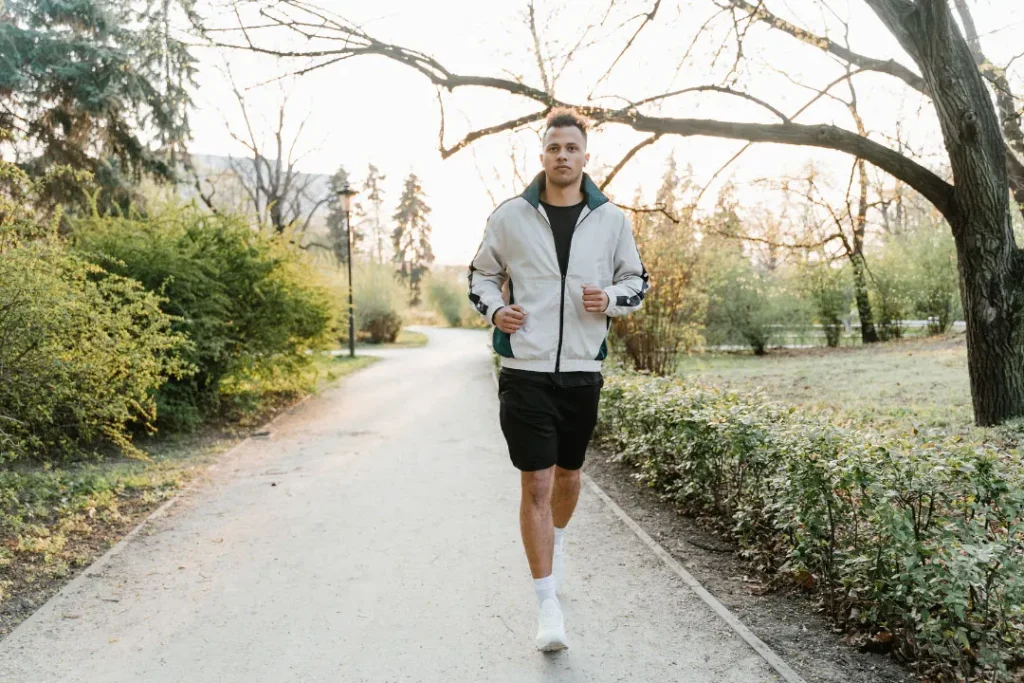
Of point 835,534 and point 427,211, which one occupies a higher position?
point 427,211

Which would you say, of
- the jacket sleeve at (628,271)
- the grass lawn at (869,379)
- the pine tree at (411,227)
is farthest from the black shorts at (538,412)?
the pine tree at (411,227)

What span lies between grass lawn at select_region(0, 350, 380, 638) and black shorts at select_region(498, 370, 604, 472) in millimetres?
2605

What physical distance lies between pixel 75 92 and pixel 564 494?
13.0 metres

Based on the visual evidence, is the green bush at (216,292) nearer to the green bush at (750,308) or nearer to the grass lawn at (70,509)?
the grass lawn at (70,509)

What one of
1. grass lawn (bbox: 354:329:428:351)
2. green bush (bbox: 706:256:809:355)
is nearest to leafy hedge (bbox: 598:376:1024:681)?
green bush (bbox: 706:256:809:355)

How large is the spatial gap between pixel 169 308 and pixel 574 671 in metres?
7.42

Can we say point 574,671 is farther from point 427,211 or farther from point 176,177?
point 427,211

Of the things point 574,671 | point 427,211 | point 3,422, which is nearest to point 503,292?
point 574,671

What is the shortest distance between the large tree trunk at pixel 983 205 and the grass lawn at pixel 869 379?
668mm

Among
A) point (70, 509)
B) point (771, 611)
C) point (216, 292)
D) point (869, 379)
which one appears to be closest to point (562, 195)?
point (771, 611)

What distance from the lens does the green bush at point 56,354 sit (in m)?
5.39

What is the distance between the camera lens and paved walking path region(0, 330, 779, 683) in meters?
3.28

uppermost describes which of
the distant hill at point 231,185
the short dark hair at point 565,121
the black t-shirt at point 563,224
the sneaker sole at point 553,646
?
the distant hill at point 231,185

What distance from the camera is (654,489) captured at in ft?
21.4
